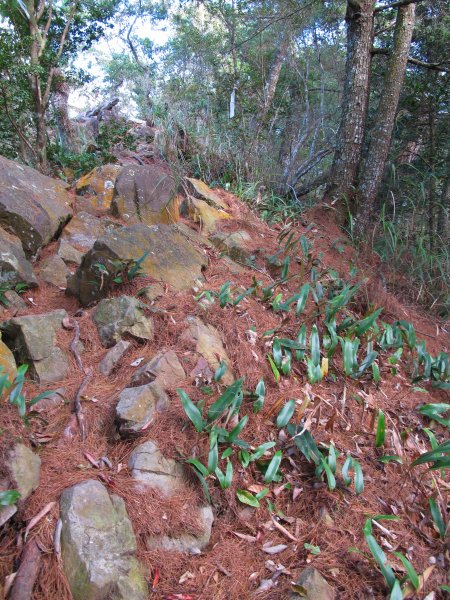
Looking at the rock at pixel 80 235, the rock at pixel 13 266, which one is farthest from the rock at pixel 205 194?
the rock at pixel 13 266

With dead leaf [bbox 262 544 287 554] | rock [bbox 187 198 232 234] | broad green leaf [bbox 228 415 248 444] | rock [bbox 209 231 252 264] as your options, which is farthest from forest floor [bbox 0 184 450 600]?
rock [bbox 187 198 232 234]

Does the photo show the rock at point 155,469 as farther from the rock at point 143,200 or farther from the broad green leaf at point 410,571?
the rock at point 143,200

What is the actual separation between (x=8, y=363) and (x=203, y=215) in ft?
Result: 9.25

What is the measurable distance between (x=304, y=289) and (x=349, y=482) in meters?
1.57

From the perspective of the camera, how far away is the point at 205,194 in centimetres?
508

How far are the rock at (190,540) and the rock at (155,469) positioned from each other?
0.59ft

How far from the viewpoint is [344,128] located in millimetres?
5078

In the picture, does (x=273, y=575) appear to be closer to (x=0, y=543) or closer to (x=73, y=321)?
(x=0, y=543)

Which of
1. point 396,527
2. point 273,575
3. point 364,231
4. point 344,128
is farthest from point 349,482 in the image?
point 344,128

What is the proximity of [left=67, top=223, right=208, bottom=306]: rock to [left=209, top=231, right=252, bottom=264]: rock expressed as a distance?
46cm

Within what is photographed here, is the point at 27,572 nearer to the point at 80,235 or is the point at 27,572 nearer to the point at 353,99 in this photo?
the point at 80,235

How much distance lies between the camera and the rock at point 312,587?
5.87 ft

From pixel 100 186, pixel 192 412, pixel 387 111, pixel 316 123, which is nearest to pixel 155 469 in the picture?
pixel 192 412

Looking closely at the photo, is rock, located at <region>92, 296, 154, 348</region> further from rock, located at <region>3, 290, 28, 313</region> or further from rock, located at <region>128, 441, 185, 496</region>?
rock, located at <region>128, 441, 185, 496</region>
